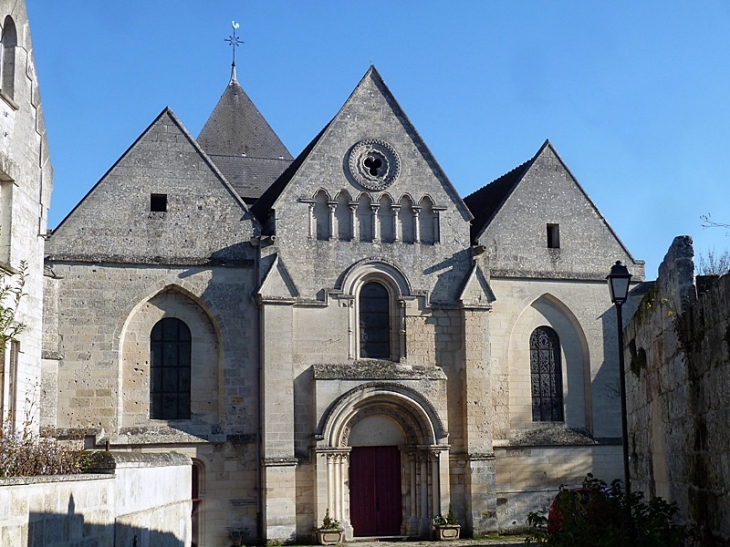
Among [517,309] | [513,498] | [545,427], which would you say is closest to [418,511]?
[513,498]

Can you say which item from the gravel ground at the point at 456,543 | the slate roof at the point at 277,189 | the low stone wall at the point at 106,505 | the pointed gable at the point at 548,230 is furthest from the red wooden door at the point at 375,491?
the low stone wall at the point at 106,505

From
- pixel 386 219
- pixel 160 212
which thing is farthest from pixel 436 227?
pixel 160 212

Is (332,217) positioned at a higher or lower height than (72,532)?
higher

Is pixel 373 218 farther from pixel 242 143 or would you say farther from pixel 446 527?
pixel 242 143

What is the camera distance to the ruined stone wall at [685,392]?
753 centimetres

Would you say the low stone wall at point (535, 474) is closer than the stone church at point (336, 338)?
No

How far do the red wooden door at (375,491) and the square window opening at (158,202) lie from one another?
697 centimetres

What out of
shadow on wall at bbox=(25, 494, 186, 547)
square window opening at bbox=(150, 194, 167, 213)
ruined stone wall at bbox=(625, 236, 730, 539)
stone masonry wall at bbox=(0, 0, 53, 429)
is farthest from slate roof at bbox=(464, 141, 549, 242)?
shadow on wall at bbox=(25, 494, 186, 547)

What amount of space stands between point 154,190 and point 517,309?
29.9 ft

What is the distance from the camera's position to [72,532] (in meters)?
8.27

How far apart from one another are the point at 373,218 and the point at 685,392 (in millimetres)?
14247

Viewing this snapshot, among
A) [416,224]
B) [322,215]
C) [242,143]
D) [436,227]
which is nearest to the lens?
[322,215]

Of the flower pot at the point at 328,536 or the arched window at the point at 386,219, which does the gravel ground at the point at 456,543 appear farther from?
the arched window at the point at 386,219

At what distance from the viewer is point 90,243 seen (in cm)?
2083
